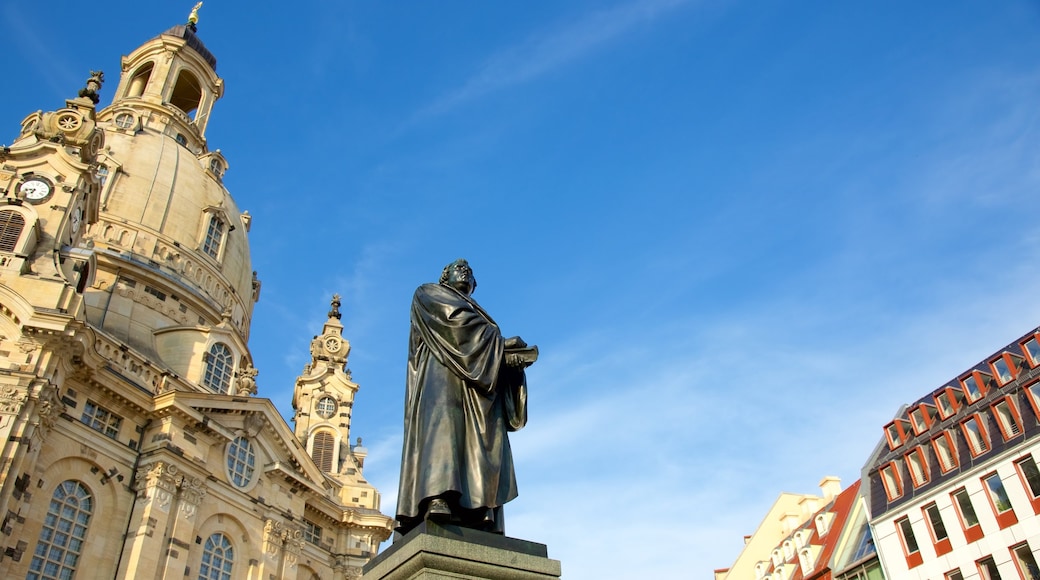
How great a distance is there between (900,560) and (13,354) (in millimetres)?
36046

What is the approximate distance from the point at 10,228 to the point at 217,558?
16606 millimetres

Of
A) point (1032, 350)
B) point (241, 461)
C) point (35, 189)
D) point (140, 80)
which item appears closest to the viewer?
point (1032, 350)

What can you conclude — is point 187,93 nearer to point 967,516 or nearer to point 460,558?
point 967,516

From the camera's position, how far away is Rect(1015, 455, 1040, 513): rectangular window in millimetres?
28359

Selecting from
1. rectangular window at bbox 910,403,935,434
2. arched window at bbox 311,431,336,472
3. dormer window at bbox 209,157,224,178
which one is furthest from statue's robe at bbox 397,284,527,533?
dormer window at bbox 209,157,224,178

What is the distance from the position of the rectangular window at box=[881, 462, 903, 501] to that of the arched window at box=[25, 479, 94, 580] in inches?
1332

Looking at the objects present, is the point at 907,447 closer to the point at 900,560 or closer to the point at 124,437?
the point at 900,560

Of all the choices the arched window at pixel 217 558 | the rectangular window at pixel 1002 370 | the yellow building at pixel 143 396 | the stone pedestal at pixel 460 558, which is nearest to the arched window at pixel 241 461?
the yellow building at pixel 143 396

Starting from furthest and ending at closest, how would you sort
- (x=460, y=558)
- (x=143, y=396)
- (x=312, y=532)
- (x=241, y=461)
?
(x=312, y=532)
(x=241, y=461)
(x=143, y=396)
(x=460, y=558)

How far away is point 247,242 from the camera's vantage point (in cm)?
5809

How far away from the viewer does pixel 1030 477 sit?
94.7ft

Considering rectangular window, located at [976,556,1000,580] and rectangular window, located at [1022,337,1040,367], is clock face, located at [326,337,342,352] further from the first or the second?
rectangular window, located at [1022,337,1040,367]

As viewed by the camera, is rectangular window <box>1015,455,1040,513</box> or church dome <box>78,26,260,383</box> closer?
rectangular window <box>1015,455,1040,513</box>

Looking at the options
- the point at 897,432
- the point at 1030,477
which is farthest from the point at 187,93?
the point at 1030,477
